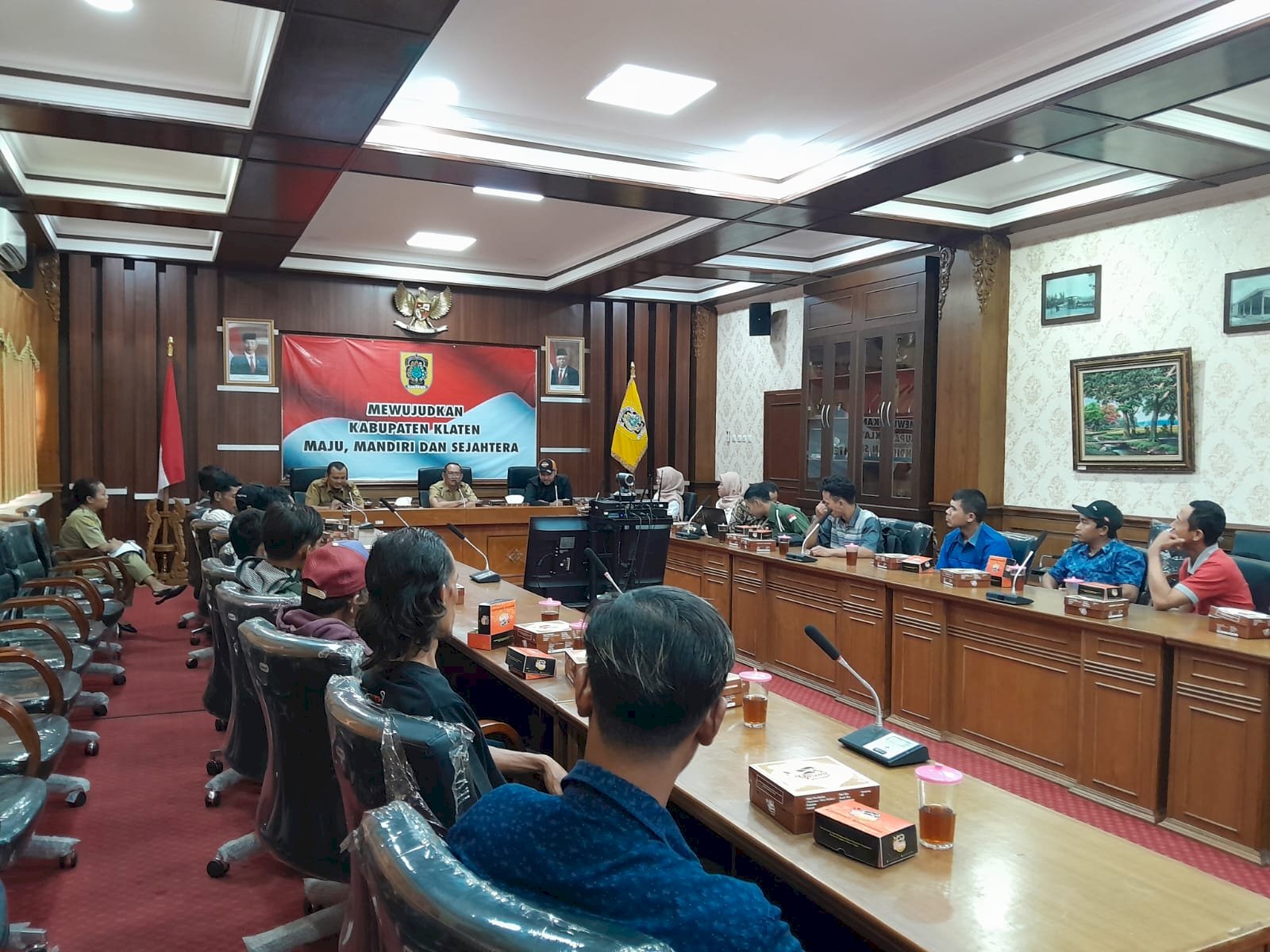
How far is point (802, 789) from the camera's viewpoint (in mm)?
1688

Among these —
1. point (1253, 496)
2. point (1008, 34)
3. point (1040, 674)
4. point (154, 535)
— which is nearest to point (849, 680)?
point (1040, 674)

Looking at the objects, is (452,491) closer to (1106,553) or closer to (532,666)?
(1106,553)

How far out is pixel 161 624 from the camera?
6.49 meters

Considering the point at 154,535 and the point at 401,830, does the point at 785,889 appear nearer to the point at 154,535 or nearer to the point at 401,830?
the point at 401,830

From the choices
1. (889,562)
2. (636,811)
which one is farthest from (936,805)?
(889,562)

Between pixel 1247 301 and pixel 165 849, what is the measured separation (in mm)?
6174

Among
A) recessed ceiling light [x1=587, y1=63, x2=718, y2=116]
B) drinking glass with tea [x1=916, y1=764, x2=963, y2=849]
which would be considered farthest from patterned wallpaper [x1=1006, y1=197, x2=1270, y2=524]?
drinking glass with tea [x1=916, y1=764, x2=963, y2=849]

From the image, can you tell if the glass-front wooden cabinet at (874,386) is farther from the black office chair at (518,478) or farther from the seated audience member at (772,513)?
the black office chair at (518,478)

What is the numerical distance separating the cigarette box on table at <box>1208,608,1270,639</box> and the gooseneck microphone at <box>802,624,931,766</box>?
1916 millimetres

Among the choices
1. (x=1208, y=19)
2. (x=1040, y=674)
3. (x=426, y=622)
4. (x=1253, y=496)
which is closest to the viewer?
(x=426, y=622)

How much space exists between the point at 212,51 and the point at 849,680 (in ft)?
14.8

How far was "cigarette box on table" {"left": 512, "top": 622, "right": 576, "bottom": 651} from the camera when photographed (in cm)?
300

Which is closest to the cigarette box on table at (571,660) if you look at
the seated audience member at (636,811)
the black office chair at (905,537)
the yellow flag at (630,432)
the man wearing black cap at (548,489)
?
the seated audience member at (636,811)

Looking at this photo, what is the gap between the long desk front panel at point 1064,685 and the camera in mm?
3148
